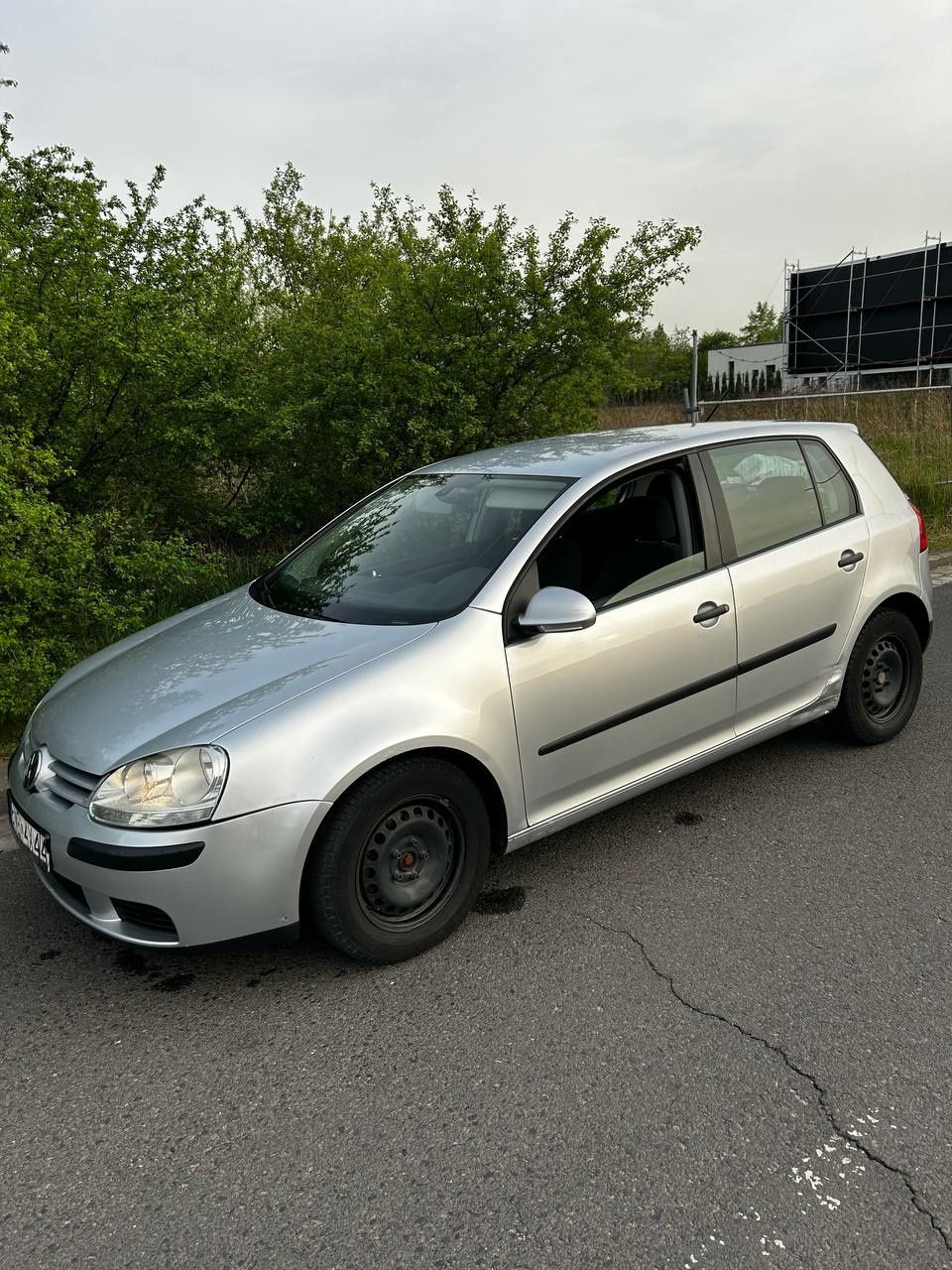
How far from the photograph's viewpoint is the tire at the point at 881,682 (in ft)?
13.8

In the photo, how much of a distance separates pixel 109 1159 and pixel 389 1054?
0.70 meters

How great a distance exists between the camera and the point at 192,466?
6.86m

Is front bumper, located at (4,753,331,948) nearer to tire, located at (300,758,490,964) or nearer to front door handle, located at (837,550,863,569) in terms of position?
tire, located at (300,758,490,964)

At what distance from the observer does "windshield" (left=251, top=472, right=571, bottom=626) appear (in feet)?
10.7

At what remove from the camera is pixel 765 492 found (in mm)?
3910

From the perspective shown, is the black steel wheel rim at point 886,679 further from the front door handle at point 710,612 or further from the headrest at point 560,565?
the headrest at point 560,565

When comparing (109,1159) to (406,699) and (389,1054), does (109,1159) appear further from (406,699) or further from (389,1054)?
(406,699)

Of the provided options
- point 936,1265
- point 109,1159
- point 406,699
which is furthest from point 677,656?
point 109,1159

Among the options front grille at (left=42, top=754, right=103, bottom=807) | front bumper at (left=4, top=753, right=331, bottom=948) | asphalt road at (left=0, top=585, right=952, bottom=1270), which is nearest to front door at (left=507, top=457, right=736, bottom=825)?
asphalt road at (left=0, top=585, right=952, bottom=1270)

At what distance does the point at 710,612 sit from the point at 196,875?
201 cm

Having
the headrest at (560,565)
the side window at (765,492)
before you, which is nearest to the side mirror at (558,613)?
the headrest at (560,565)

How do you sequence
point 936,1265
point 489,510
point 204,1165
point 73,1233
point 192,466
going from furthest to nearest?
1. point 192,466
2. point 489,510
3. point 204,1165
4. point 73,1233
5. point 936,1265

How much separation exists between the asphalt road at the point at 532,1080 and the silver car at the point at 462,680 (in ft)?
0.91

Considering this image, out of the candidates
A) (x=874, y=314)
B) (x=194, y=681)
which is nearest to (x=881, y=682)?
(x=194, y=681)
